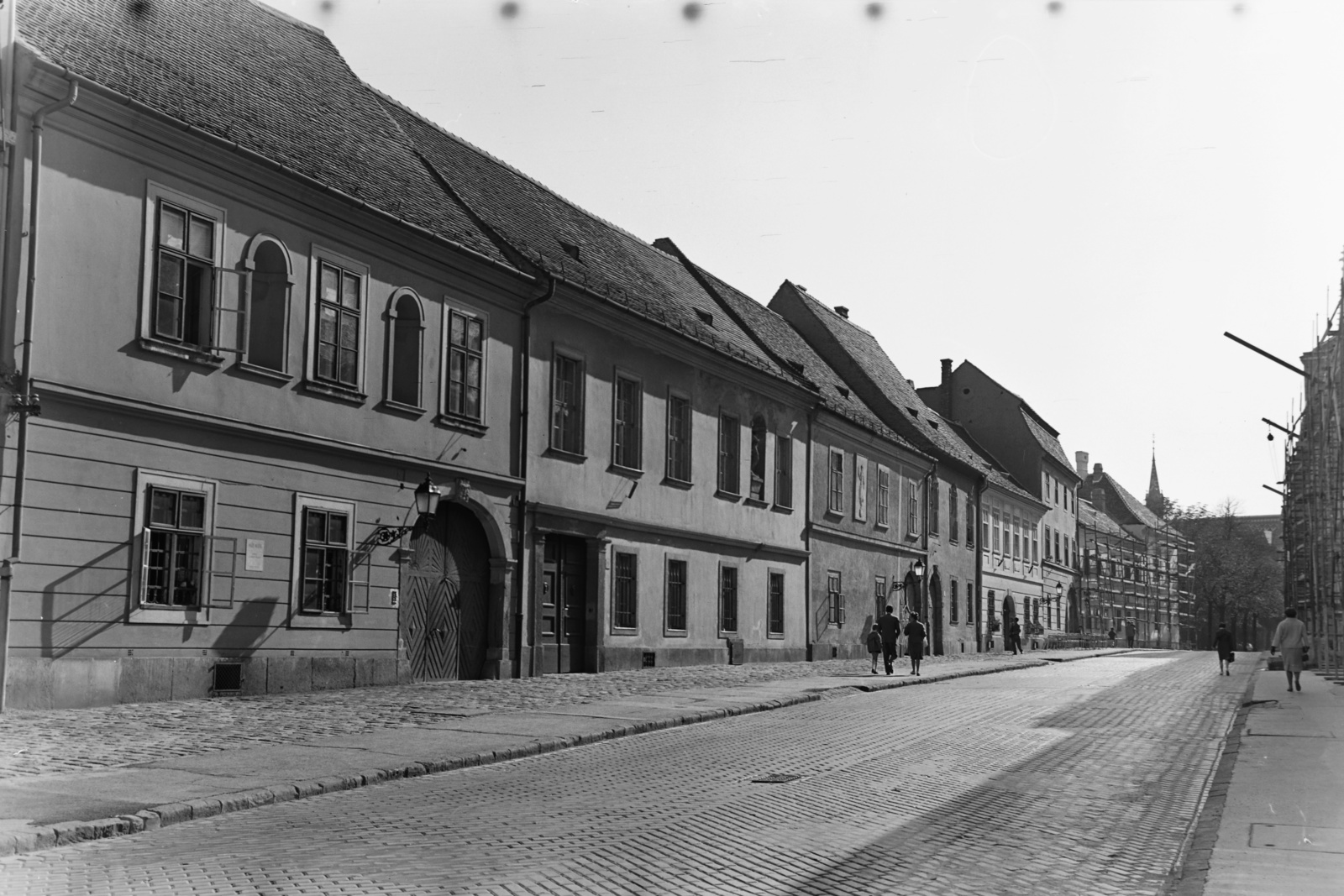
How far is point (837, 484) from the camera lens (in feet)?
130

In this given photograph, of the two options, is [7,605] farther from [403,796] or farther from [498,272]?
[498,272]

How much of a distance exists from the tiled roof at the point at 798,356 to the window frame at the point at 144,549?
2230 centimetres

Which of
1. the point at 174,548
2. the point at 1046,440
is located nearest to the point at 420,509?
the point at 174,548

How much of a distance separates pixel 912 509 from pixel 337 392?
3029 centimetres

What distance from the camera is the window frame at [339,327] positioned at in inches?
768

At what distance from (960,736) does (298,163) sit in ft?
40.3

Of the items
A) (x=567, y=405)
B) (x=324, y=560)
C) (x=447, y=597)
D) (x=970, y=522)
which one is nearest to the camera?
(x=324, y=560)

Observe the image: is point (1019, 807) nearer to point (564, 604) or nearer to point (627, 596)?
point (564, 604)

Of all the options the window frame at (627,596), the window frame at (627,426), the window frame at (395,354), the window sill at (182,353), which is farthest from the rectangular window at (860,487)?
the window sill at (182,353)

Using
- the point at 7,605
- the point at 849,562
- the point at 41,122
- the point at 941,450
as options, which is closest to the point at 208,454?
the point at 7,605

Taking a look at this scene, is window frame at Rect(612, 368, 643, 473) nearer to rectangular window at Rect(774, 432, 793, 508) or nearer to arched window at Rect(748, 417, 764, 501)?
arched window at Rect(748, 417, 764, 501)

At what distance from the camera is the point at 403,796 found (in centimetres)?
1037

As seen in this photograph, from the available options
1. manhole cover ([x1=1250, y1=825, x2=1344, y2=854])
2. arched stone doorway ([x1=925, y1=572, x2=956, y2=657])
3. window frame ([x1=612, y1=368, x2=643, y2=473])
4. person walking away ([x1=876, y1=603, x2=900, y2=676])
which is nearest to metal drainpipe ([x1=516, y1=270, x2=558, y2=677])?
window frame ([x1=612, y1=368, x2=643, y2=473])

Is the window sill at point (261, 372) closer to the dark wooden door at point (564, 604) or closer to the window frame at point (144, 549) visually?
the window frame at point (144, 549)
